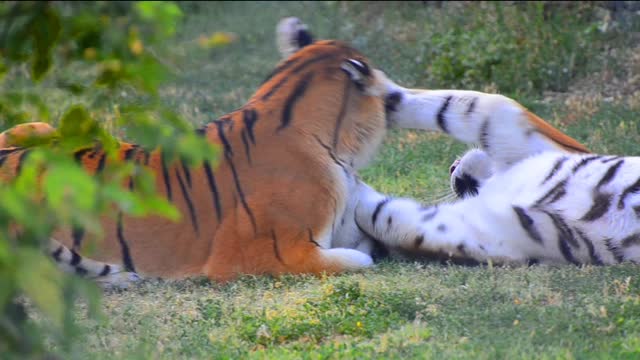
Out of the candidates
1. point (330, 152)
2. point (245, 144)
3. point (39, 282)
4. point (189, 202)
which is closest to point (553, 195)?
point (330, 152)

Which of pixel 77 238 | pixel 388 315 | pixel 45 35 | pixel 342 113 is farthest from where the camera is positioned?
pixel 342 113

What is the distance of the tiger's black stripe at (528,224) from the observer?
462 centimetres

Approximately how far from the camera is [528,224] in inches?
183

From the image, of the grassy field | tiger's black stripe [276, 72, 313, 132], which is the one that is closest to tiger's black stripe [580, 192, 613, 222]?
the grassy field

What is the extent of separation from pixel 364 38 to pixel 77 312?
5.69m

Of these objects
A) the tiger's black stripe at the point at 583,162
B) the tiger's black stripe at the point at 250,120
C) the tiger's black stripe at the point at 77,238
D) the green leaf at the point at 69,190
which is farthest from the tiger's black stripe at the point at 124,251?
the green leaf at the point at 69,190

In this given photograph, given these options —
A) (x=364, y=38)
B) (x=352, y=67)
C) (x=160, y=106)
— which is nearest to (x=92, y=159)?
(x=352, y=67)

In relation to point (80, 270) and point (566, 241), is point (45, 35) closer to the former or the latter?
point (80, 270)

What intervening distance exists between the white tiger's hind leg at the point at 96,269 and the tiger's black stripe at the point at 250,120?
2.27 feet

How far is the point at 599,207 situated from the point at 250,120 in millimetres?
1377

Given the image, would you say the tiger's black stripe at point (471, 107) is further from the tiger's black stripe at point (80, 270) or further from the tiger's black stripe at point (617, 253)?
the tiger's black stripe at point (80, 270)

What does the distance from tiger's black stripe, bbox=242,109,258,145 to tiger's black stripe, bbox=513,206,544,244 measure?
105cm

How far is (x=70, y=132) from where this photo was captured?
244 centimetres

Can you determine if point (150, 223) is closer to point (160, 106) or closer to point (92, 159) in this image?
point (92, 159)
